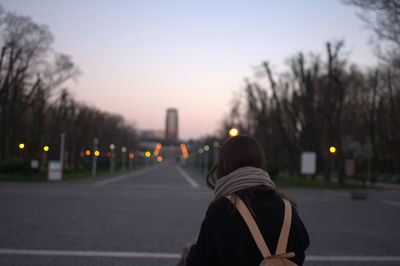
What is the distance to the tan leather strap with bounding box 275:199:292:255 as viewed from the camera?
97.8 inches

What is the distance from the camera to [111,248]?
875 cm

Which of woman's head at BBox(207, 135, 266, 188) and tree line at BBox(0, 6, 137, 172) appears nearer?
woman's head at BBox(207, 135, 266, 188)

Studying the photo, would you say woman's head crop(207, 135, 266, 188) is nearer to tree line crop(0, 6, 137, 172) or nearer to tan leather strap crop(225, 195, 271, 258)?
tan leather strap crop(225, 195, 271, 258)

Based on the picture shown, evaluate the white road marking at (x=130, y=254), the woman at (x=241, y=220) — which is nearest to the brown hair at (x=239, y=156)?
the woman at (x=241, y=220)

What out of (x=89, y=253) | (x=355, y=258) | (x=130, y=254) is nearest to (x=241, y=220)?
(x=130, y=254)

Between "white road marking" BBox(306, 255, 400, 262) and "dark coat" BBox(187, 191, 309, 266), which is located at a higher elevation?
"dark coat" BBox(187, 191, 309, 266)

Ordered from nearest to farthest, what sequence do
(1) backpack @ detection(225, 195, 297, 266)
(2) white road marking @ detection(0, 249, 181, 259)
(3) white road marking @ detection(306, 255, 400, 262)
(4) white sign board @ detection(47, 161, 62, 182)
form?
(1) backpack @ detection(225, 195, 297, 266), (2) white road marking @ detection(0, 249, 181, 259), (3) white road marking @ detection(306, 255, 400, 262), (4) white sign board @ detection(47, 161, 62, 182)

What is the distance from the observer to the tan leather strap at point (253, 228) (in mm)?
2436

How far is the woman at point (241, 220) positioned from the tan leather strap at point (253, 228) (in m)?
0.02

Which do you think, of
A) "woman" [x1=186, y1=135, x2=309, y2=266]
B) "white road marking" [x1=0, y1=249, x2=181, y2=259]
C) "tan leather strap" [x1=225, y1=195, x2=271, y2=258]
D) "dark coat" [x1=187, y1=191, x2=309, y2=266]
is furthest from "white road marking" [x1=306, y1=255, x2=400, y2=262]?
"tan leather strap" [x1=225, y1=195, x2=271, y2=258]

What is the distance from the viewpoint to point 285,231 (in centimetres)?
254

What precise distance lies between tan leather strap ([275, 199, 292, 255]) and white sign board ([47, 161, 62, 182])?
1248 inches

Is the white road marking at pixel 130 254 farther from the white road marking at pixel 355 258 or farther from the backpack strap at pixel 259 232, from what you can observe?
the backpack strap at pixel 259 232

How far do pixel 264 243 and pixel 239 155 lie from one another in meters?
0.59
